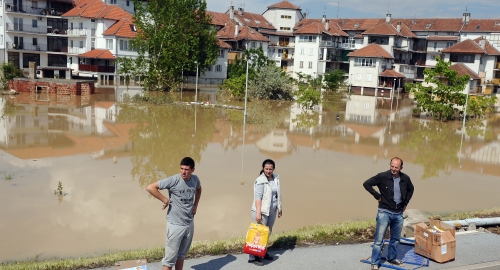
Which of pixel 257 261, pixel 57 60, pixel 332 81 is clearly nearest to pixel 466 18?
pixel 332 81

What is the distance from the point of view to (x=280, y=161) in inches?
731

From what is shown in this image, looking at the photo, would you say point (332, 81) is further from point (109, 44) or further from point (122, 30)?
point (109, 44)

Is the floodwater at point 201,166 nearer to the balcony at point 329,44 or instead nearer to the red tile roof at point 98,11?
the red tile roof at point 98,11

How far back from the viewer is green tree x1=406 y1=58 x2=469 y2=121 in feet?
107

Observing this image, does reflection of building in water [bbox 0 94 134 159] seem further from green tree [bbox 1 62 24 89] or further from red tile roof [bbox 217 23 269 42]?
red tile roof [bbox 217 23 269 42]

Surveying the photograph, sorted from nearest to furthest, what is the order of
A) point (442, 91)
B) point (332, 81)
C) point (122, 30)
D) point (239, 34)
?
point (442, 91) < point (122, 30) < point (332, 81) < point (239, 34)

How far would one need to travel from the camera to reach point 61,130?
23.0m

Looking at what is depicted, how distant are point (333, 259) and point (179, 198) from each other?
10.1ft

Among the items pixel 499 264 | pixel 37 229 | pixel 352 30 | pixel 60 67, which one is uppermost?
pixel 352 30

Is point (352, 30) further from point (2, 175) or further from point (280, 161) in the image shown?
point (2, 175)

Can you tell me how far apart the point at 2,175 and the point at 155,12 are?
2901cm

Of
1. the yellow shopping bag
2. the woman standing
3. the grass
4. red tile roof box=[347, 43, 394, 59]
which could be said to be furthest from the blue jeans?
red tile roof box=[347, 43, 394, 59]

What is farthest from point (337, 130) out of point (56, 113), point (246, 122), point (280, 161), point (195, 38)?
point (195, 38)

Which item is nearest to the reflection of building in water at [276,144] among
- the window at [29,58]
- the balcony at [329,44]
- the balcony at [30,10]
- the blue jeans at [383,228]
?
the blue jeans at [383,228]
